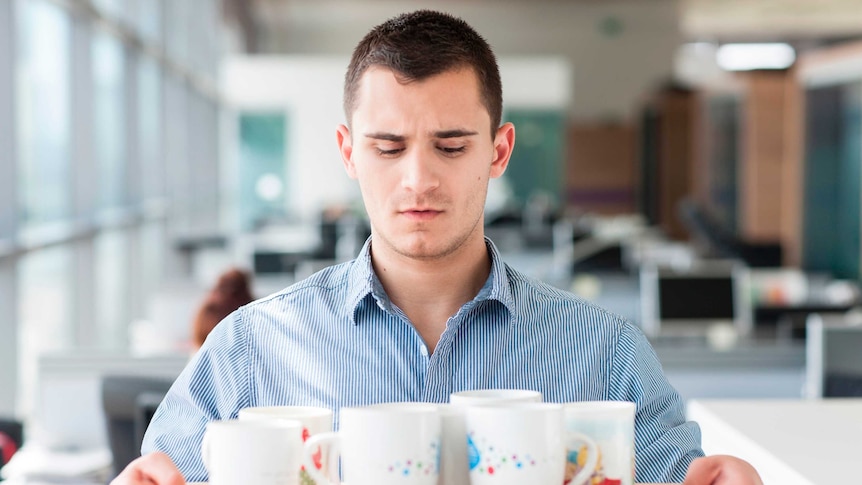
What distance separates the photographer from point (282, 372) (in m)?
1.48

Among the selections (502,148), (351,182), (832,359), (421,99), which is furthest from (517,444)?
(351,182)

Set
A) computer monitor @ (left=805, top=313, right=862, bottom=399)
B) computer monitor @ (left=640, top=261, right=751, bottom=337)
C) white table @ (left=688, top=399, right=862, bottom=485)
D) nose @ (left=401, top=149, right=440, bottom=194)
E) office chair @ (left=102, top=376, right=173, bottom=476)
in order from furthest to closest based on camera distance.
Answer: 1. computer monitor @ (left=640, top=261, right=751, bottom=337)
2. computer monitor @ (left=805, top=313, right=862, bottom=399)
3. office chair @ (left=102, top=376, right=173, bottom=476)
4. white table @ (left=688, top=399, right=862, bottom=485)
5. nose @ (left=401, top=149, right=440, bottom=194)

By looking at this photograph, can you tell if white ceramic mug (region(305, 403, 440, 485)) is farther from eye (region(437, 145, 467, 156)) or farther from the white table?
the white table

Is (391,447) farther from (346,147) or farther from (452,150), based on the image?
(346,147)

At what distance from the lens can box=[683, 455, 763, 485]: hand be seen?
1.12 metres

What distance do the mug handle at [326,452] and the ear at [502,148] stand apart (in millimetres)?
547

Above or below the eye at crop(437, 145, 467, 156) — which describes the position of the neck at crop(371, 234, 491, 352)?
below

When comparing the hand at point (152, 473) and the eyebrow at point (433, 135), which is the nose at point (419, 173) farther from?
the hand at point (152, 473)

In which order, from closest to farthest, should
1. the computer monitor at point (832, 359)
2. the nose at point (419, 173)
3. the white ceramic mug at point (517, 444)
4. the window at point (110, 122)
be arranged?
the white ceramic mug at point (517, 444) < the nose at point (419, 173) < the computer monitor at point (832, 359) < the window at point (110, 122)

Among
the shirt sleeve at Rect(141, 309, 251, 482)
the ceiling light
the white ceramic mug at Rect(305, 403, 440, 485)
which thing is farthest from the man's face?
the ceiling light

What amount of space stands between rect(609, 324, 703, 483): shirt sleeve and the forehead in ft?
1.17

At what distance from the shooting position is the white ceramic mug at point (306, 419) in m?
1.02

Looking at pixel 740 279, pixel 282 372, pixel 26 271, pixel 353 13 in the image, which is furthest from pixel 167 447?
pixel 353 13

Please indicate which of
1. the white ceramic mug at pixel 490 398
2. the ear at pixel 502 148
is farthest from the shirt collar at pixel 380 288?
the white ceramic mug at pixel 490 398
